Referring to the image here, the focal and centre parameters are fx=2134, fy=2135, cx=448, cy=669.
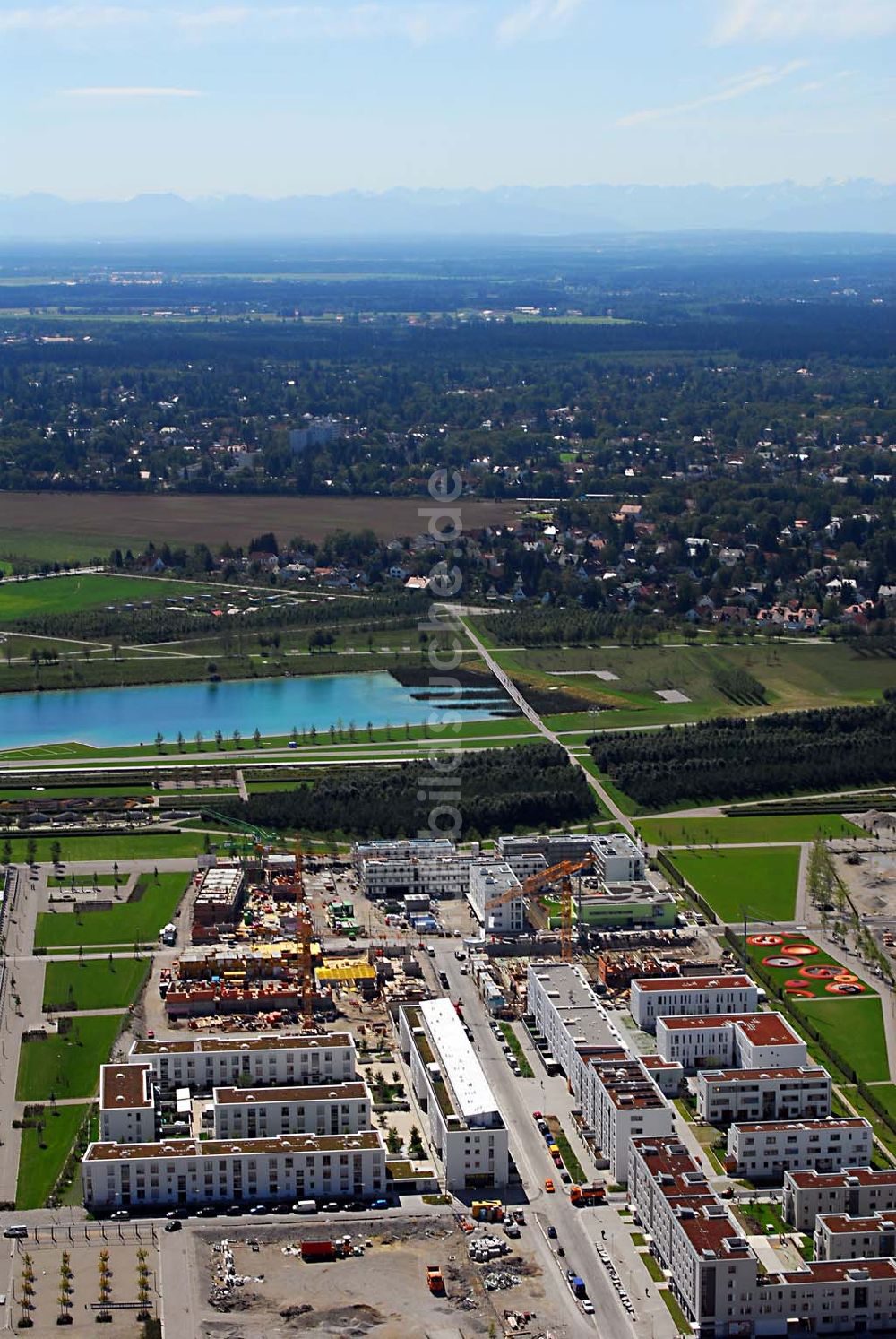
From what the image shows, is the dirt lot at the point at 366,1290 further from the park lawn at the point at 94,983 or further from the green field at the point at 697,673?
the green field at the point at 697,673

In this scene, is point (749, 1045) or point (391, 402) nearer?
point (749, 1045)

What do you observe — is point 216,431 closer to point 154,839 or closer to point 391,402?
point 391,402

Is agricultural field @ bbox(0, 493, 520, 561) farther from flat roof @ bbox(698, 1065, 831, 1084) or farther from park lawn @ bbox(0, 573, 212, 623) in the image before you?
flat roof @ bbox(698, 1065, 831, 1084)

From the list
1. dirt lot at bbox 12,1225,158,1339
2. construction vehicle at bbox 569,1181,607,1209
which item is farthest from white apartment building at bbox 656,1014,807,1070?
dirt lot at bbox 12,1225,158,1339

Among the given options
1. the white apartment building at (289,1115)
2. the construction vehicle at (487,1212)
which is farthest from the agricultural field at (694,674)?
the construction vehicle at (487,1212)

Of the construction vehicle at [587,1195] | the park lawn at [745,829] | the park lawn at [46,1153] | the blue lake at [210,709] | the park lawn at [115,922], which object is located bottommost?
the park lawn at [46,1153]

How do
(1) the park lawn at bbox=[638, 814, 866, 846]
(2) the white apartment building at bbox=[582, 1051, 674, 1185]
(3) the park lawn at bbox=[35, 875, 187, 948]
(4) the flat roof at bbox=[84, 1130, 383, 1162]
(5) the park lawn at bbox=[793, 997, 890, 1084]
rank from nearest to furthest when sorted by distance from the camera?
(4) the flat roof at bbox=[84, 1130, 383, 1162], (2) the white apartment building at bbox=[582, 1051, 674, 1185], (5) the park lawn at bbox=[793, 997, 890, 1084], (3) the park lawn at bbox=[35, 875, 187, 948], (1) the park lawn at bbox=[638, 814, 866, 846]

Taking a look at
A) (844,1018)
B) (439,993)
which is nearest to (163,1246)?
(439,993)
